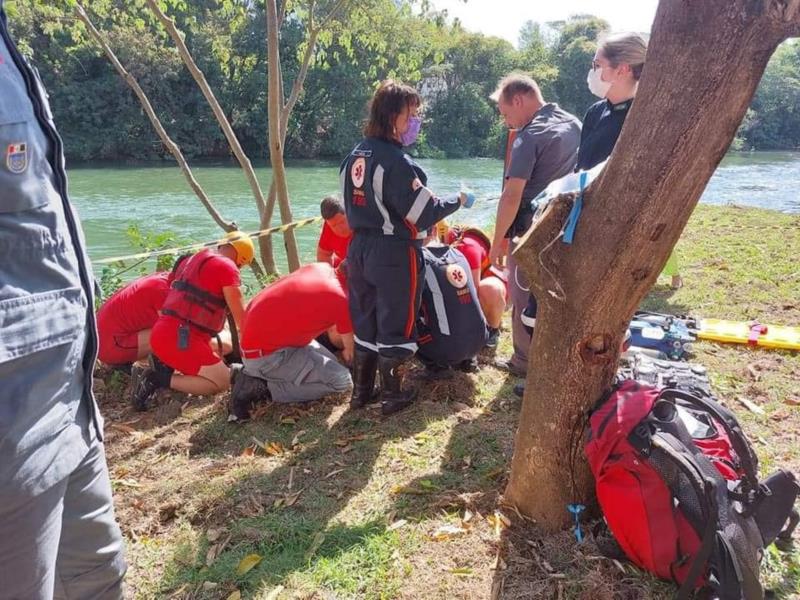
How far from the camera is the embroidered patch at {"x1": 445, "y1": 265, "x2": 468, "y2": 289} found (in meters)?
3.99

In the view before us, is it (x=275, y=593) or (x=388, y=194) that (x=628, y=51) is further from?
(x=275, y=593)

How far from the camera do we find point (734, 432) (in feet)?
7.11

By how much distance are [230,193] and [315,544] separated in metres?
19.6

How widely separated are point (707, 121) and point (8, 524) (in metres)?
2.10

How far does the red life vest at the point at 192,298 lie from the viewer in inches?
164

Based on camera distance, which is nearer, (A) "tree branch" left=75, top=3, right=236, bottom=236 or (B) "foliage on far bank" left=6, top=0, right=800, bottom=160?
(A) "tree branch" left=75, top=3, right=236, bottom=236

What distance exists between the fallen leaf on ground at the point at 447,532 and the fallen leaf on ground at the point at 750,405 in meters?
2.04

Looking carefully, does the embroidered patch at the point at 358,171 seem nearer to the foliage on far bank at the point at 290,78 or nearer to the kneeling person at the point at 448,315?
the kneeling person at the point at 448,315

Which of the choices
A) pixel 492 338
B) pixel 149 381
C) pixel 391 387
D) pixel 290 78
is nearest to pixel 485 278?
pixel 492 338

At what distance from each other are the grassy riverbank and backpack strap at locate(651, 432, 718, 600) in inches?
9.0

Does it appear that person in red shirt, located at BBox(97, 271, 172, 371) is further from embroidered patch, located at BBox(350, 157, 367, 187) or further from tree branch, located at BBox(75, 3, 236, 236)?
embroidered patch, located at BBox(350, 157, 367, 187)

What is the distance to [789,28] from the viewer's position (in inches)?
64.8

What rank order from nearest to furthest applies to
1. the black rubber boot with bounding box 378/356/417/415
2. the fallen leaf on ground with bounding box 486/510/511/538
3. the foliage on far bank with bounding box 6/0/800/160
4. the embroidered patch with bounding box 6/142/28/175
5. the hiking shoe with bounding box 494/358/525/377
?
1. the embroidered patch with bounding box 6/142/28/175
2. the fallen leaf on ground with bounding box 486/510/511/538
3. the black rubber boot with bounding box 378/356/417/415
4. the hiking shoe with bounding box 494/358/525/377
5. the foliage on far bank with bounding box 6/0/800/160

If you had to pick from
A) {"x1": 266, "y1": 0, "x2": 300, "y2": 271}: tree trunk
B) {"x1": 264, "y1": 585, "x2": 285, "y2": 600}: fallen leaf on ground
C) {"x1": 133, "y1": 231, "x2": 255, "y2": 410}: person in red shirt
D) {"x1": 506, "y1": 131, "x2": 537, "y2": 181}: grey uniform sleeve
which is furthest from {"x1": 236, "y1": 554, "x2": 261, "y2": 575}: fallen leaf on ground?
{"x1": 266, "y1": 0, "x2": 300, "y2": 271}: tree trunk
